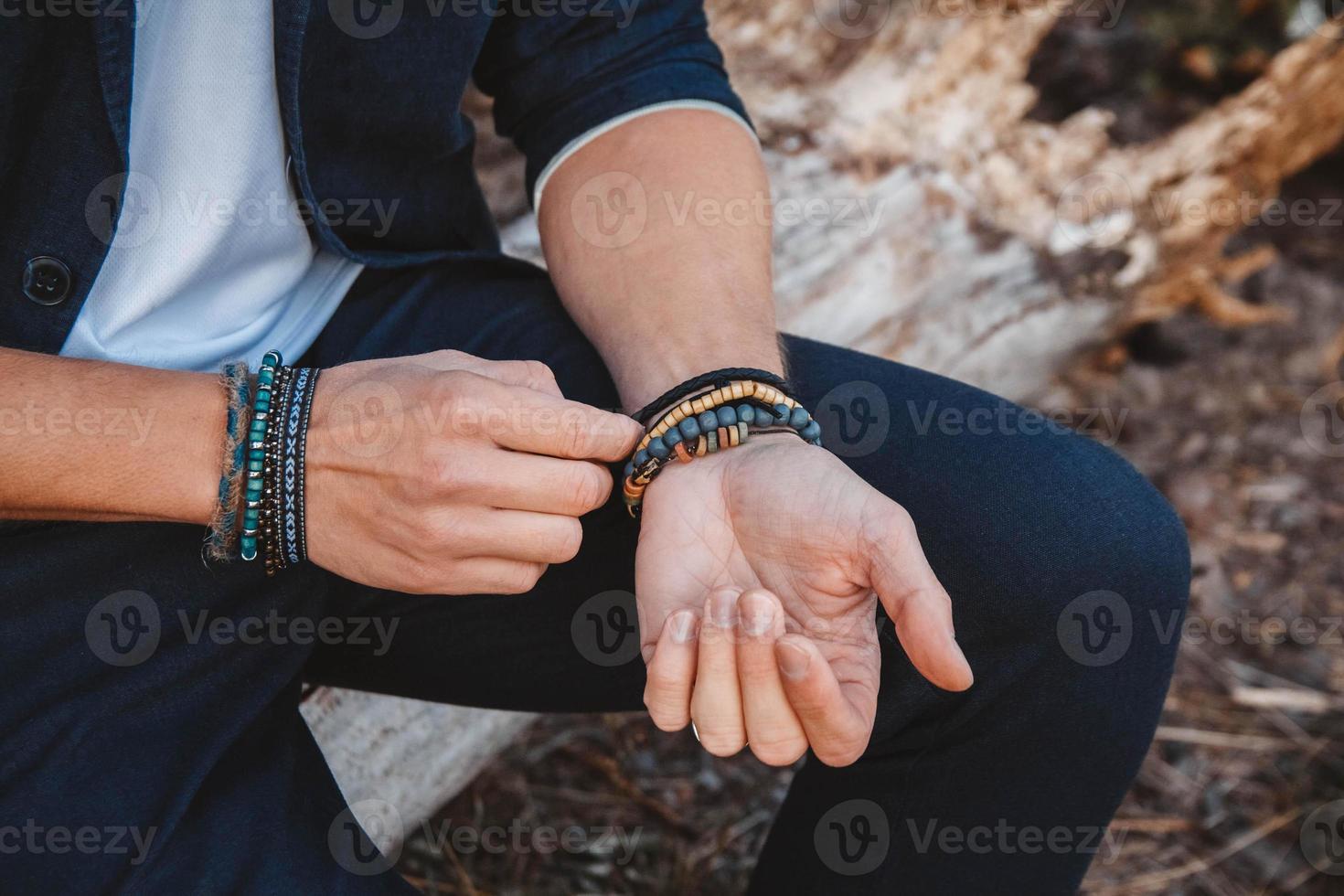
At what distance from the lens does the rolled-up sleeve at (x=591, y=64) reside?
1.54 meters

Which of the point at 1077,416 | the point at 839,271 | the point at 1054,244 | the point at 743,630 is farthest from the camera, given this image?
the point at 1077,416

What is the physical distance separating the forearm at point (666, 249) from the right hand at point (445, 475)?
0.27 meters

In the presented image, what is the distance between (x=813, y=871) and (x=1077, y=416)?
2.44m

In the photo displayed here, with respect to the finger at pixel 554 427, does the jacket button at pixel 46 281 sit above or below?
above

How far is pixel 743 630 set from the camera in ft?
3.31

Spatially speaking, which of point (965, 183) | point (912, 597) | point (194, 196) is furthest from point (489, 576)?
point (965, 183)

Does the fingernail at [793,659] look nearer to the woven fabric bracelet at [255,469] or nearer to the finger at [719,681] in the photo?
the finger at [719,681]

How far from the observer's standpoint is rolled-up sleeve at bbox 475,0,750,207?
Result: 154 centimetres

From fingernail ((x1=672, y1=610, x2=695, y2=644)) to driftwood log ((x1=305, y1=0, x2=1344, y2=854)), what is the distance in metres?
1.30

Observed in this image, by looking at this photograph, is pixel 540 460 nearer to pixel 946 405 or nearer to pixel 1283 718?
pixel 946 405

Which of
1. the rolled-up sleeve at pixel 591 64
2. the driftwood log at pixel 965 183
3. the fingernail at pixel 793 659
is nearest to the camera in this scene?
the fingernail at pixel 793 659

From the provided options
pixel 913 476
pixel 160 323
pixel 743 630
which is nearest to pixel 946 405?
pixel 913 476

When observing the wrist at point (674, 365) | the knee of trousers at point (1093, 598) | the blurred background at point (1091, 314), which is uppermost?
the wrist at point (674, 365)

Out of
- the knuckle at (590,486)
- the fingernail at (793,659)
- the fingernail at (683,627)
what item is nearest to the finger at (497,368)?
→ the knuckle at (590,486)
